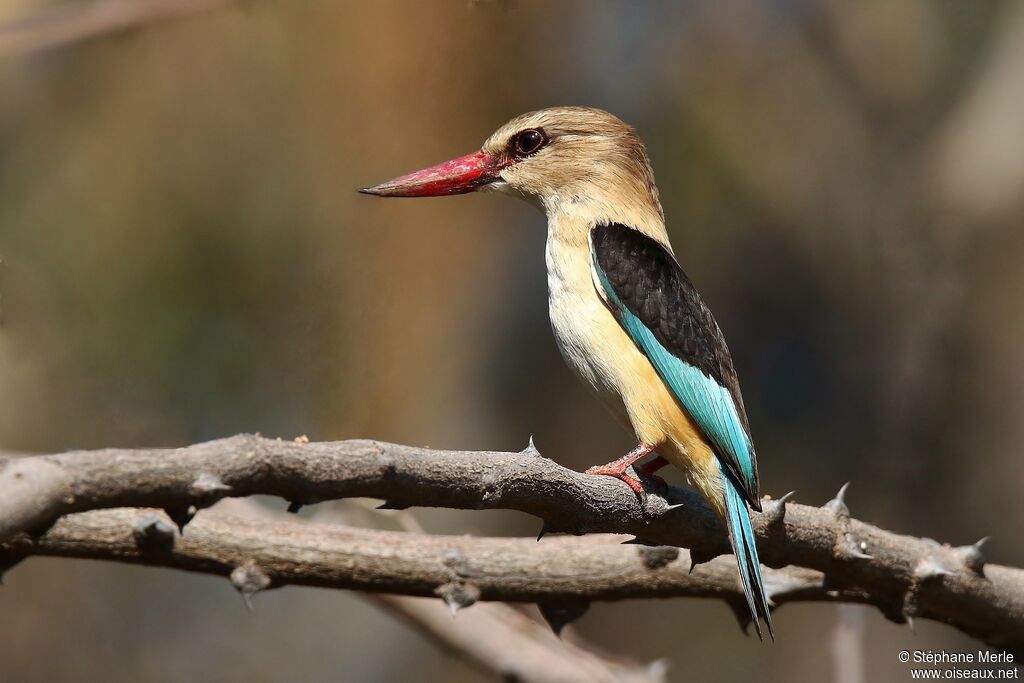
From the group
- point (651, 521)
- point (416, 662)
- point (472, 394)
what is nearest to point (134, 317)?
point (472, 394)

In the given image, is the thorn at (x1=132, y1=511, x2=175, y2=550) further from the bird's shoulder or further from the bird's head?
the bird's head

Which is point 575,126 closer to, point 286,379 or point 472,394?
point 286,379

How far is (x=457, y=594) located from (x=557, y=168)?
1.72 m

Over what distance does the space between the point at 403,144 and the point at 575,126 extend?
2407mm

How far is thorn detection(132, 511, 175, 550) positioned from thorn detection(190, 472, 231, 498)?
894mm

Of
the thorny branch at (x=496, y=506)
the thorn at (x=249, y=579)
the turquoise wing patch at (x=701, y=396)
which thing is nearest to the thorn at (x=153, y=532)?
the thorny branch at (x=496, y=506)

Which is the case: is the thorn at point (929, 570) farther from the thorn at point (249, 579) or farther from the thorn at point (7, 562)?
the thorn at point (7, 562)

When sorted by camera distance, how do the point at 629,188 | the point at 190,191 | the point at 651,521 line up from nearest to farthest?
1. the point at 651,521
2. the point at 629,188
3. the point at 190,191

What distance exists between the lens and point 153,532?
2.63 metres

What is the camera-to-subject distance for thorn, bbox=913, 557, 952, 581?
10.4 ft

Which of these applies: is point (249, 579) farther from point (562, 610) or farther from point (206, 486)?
point (206, 486)

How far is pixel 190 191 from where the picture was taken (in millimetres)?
6066

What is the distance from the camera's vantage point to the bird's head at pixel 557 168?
13.3 feet

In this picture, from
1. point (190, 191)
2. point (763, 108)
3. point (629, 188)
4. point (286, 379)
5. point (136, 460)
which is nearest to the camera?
point (136, 460)
